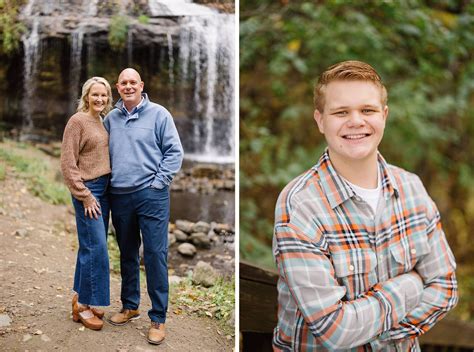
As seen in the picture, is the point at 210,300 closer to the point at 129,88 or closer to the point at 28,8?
the point at 129,88

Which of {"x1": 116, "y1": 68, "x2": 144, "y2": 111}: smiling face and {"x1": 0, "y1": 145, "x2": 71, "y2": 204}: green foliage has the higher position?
{"x1": 116, "y1": 68, "x2": 144, "y2": 111}: smiling face

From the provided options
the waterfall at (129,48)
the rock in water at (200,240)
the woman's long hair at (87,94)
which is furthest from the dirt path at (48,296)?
the waterfall at (129,48)

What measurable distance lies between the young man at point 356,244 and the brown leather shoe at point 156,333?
0.45m

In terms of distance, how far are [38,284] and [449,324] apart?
213cm

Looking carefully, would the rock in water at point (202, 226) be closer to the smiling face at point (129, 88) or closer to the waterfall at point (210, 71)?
the waterfall at point (210, 71)

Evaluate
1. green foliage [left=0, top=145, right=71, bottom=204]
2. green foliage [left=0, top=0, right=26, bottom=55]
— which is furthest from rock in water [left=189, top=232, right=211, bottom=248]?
green foliage [left=0, top=0, right=26, bottom=55]

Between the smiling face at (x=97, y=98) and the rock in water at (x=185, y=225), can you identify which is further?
the rock in water at (x=185, y=225)

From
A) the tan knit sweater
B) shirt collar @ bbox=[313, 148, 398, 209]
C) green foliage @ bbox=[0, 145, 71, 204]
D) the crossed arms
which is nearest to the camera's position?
the crossed arms

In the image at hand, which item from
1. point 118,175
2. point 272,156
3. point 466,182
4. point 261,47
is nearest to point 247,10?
point 261,47

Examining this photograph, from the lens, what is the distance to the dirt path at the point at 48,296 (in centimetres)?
203

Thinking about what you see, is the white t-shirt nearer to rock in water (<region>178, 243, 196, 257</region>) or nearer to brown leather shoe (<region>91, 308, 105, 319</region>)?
rock in water (<region>178, 243, 196, 257</region>)

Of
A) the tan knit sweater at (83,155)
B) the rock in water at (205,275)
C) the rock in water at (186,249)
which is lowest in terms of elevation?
the rock in water at (205,275)

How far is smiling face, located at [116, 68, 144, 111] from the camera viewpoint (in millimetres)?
2076

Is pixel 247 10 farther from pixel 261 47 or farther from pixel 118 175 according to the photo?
pixel 118 175
